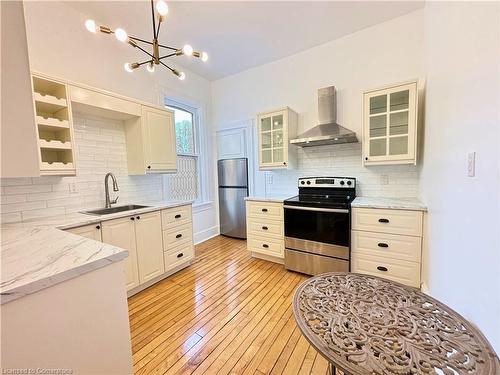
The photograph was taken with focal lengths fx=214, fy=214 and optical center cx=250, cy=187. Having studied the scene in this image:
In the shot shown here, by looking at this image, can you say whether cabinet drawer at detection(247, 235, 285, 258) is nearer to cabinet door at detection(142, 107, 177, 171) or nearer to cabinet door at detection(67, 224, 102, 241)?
cabinet door at detection(142, 107, 177, 171)

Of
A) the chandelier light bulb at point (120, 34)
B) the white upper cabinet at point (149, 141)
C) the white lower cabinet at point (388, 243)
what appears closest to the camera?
the chandelier light bulb at point (120, 34)

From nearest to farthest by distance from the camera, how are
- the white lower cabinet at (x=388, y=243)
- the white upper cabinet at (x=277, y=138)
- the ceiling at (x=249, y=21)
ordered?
the white lower cabinet at (x=388, y=243) < the ceiling at (x=249, y=21) < the white upper cabinet at (x=277, y=138)

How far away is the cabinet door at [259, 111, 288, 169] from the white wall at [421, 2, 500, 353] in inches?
65.9

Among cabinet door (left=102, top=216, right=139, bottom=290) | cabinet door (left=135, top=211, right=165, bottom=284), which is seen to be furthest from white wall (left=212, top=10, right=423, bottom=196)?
cabinet door (left=102, top=216, right=139, bottom=290)

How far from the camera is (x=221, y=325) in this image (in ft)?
5.98

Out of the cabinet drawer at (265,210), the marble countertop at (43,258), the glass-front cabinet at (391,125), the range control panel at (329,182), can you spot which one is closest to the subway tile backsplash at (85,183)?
the marble countertop at (43,258)

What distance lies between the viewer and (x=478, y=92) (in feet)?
3.34

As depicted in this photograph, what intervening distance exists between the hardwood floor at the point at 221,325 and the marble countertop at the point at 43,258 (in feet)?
3.27

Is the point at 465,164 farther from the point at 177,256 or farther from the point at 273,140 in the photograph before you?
the point at 177,256

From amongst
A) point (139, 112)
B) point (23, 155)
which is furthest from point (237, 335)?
point (139, 112)

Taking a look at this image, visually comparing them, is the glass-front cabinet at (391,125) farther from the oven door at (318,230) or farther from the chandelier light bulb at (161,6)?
the chandelier light bulb at (161,6)

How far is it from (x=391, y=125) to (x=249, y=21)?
2.09 m

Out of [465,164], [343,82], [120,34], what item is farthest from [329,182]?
[120,34]

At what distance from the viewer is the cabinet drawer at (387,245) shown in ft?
6.88
